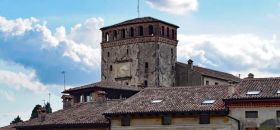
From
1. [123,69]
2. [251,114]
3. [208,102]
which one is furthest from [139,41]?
[251,114]

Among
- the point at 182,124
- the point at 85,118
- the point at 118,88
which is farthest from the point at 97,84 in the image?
the point at 182,124

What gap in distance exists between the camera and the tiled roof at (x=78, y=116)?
56.8 m

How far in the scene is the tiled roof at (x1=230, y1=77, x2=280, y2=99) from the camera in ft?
164

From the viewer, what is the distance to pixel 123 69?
320 ft

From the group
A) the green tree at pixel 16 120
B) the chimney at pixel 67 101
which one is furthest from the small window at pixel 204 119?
the green tree at pixel 16 120

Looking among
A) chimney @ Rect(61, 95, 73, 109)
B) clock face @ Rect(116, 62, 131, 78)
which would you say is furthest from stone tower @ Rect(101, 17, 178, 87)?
chimney @ Rect(61, 95, 73, 109)

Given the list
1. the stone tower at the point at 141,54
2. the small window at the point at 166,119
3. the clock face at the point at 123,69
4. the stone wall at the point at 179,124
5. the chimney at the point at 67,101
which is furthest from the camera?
the clock face at the point at 123,69

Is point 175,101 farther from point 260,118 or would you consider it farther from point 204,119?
point 260,118

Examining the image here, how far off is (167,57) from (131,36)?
19.8 ft

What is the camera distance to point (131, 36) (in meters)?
97.2

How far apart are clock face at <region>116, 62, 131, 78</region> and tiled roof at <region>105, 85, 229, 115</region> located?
127ft

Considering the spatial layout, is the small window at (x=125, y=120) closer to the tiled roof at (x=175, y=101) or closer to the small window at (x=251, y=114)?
the tiled roof at (x=175, y=101)

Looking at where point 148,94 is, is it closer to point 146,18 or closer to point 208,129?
point 208,129

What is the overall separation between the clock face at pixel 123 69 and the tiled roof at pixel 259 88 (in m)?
44.1
